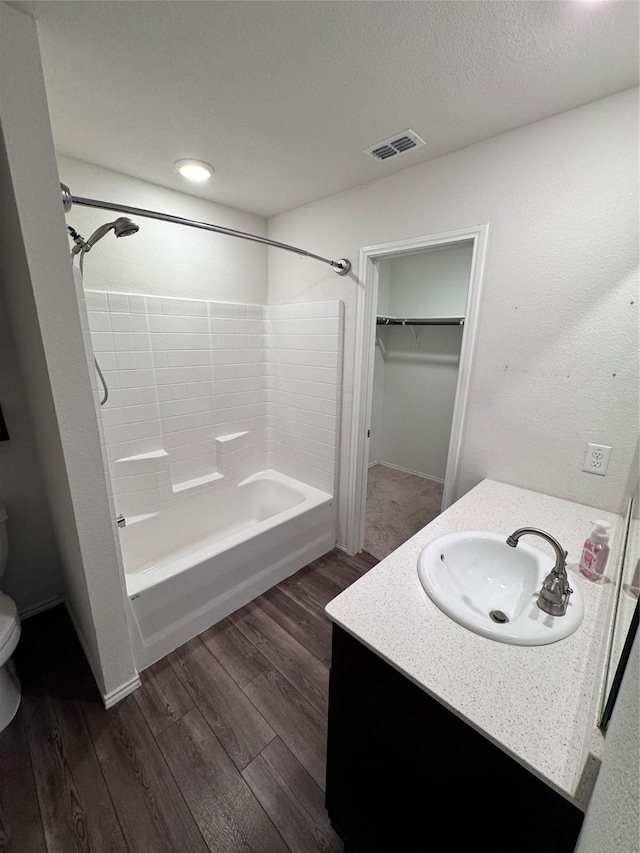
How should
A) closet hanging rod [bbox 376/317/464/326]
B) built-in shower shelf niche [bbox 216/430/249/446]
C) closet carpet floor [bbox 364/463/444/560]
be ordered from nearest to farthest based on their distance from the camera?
1. built-in shower shelf niche [bbox 216/430/249/446]
2. closet carpet floor [bbox 364/463/444/560]
3. closet hanging rod [bbox 376/317/464/326]

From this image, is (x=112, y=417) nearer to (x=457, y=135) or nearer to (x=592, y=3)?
(x=457, y=135)

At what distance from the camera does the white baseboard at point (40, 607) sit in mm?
1878

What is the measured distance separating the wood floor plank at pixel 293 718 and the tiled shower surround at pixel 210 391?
4.01 feet

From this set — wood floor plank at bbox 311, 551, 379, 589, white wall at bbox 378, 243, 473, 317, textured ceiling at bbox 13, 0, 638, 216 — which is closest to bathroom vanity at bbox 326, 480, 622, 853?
wood floor plank at bbox 311, 551, 379, 589

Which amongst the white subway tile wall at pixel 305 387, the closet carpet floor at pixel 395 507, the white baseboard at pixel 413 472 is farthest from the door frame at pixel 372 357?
the white baseboard at pixel 413 472

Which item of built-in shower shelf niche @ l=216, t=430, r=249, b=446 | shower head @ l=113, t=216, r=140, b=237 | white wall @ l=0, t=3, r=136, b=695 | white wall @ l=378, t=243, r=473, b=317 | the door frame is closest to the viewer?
white wall @ l=0, t=3, r=136, b=695

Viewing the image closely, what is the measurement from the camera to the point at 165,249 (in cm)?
212

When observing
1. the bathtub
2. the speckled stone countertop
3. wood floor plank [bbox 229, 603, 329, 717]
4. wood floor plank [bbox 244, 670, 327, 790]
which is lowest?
wood floor plank [bbox 244, 670, 327, 790]

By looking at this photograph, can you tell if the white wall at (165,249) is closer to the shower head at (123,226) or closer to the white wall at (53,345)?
the white wall at (53,345)

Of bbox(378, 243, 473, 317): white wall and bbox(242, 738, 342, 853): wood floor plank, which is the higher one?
bbox(378, 243, 473, 317): white wall

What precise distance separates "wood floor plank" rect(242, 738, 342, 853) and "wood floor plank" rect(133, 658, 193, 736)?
39cm

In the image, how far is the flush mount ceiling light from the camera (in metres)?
1.73

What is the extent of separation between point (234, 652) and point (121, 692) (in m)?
0.49

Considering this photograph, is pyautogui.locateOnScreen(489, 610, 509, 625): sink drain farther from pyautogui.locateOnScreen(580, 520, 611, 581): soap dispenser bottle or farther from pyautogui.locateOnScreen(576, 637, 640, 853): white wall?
pyautogui.locateOnScreen(576, 637, 640, 853): white wall
